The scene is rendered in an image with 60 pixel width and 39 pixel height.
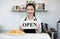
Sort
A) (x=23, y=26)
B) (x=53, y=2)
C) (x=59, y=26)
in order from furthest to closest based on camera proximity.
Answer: (x=53, y=2) < (x=59, y=26) < (x=23, y=26)

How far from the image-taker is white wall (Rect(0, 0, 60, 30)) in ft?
12.1

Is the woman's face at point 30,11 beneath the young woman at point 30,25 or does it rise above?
above

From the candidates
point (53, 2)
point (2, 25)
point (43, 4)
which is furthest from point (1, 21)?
point (53, 2)

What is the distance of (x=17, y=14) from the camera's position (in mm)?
3730

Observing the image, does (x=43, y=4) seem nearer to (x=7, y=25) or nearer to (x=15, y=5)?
(x=15, y=5)

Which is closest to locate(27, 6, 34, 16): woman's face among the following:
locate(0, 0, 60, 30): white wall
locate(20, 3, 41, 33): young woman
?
locate(20, 3, 41, 33): young woman

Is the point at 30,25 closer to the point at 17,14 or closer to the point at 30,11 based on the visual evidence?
the point at 30,11

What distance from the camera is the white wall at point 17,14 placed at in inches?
145

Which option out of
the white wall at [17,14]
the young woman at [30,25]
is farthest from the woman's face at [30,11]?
the white wall at [17,14]

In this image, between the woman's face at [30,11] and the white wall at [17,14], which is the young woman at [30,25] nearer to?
the woman's face at [30,11]

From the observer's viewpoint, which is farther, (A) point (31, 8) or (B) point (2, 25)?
(B) point (2, 25)

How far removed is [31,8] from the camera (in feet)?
7.63

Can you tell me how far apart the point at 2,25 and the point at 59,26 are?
146cm

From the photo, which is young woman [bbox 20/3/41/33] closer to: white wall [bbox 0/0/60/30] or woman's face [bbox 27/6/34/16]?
woman's face [bbox 27/6/34/16]
